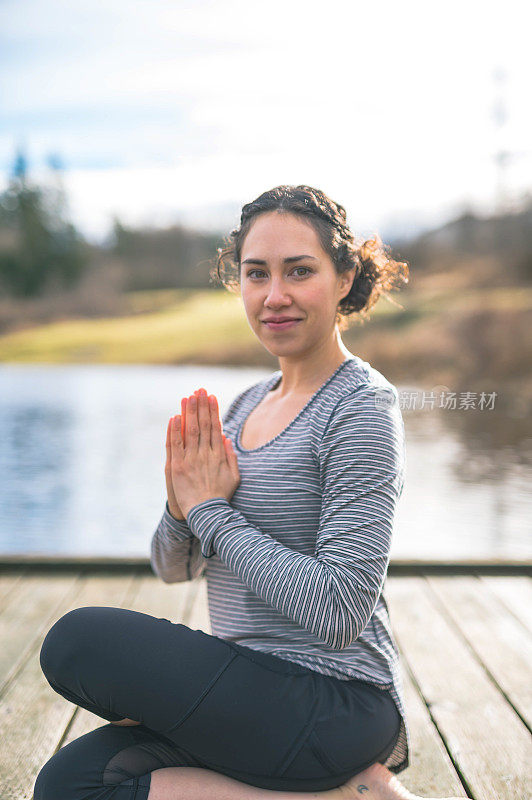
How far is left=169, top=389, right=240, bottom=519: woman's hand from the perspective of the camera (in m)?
1.15

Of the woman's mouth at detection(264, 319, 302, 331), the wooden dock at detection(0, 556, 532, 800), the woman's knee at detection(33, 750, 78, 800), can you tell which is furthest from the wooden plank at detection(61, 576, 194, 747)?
the woman's mouth at detection(264, 319, 302, 331)

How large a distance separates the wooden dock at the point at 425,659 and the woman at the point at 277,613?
308mm

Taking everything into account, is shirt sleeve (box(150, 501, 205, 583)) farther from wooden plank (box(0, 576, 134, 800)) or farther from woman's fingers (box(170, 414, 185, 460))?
wooden plank (box(0, 576, 134, 800))

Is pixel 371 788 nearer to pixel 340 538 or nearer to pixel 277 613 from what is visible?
pixel 277 613

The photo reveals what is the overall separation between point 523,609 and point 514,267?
7.54 feet

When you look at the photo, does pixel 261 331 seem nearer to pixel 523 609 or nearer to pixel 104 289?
pixel 523 609

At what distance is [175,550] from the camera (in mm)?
1318

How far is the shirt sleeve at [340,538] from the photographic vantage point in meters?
1.00

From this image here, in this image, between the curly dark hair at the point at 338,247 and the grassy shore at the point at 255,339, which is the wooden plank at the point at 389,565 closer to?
the curly dark hair at the point at 338,247

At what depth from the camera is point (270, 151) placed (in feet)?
11.9

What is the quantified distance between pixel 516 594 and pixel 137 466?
6.00ft

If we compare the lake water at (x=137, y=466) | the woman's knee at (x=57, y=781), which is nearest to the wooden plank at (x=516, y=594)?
the lake water at (x=137, y=466)

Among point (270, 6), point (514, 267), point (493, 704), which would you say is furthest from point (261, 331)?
Result: point (514, 267)
